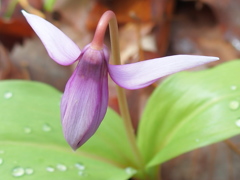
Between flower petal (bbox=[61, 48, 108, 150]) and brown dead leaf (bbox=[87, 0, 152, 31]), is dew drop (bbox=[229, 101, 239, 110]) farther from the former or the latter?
brown dead leaf (bbox=[87, 0, 152, 31])

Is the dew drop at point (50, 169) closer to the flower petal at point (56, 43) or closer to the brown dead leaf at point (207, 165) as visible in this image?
the flower petal at point (56, 43)

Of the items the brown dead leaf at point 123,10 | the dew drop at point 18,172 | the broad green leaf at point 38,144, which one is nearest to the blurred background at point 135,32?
the brown dead leaf at point 123,10

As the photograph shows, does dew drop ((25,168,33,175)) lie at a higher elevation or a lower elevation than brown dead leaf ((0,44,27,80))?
higher

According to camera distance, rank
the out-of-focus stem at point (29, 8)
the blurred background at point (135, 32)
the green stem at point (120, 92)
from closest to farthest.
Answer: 1. the green stem at point (120, 92)
2. the blurred background at point (135, 32)
3. the out-of-focus stem at point (29, 8)

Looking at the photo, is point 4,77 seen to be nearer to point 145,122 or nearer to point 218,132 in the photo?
point 145,122

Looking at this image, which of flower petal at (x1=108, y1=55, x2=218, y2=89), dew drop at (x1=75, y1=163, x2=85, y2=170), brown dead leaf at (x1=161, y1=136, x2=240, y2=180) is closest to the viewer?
flower petal at (x1=108, y1=55, x2=218, y2=89)

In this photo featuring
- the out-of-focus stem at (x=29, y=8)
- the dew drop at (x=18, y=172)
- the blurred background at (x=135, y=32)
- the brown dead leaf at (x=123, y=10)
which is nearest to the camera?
the dew drop at (x=18, y=172)

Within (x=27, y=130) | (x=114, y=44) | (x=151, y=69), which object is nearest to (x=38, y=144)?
(x=27, y=130)

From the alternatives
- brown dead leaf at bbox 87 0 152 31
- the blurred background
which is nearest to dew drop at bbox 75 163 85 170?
the blurred background
